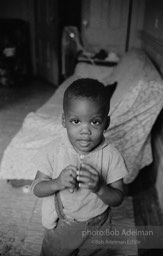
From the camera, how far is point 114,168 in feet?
3.47

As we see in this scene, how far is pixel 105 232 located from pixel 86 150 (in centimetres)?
41

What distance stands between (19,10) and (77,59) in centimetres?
242

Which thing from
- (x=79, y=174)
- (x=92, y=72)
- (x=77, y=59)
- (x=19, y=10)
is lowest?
(x=77, y=59)

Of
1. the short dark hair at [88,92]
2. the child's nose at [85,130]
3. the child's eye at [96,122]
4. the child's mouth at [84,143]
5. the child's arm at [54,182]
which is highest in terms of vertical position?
the short dark hair at [88,92]

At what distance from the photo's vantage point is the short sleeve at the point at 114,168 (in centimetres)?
106

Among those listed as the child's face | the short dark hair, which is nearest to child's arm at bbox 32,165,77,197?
the child's face

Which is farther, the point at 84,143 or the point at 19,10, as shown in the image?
the point at 19,10

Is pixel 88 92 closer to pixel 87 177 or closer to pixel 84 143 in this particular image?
pixel 84 143

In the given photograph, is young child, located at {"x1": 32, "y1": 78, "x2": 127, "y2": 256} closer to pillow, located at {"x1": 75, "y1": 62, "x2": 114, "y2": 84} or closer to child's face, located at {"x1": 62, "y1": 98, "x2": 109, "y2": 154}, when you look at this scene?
child's face, located at {"x1": 62, "y1": 98, "x2": 109, "y2": 154}

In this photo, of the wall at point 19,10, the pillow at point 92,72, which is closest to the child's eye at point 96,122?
the pillow at point 92,72

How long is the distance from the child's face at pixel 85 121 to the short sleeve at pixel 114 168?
12cm

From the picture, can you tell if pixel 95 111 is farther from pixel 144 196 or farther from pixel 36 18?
pixel 36 18

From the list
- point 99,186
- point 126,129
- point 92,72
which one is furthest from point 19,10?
point 99,186

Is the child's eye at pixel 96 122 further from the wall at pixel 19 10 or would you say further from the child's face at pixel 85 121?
the wall at pixel 19 10
